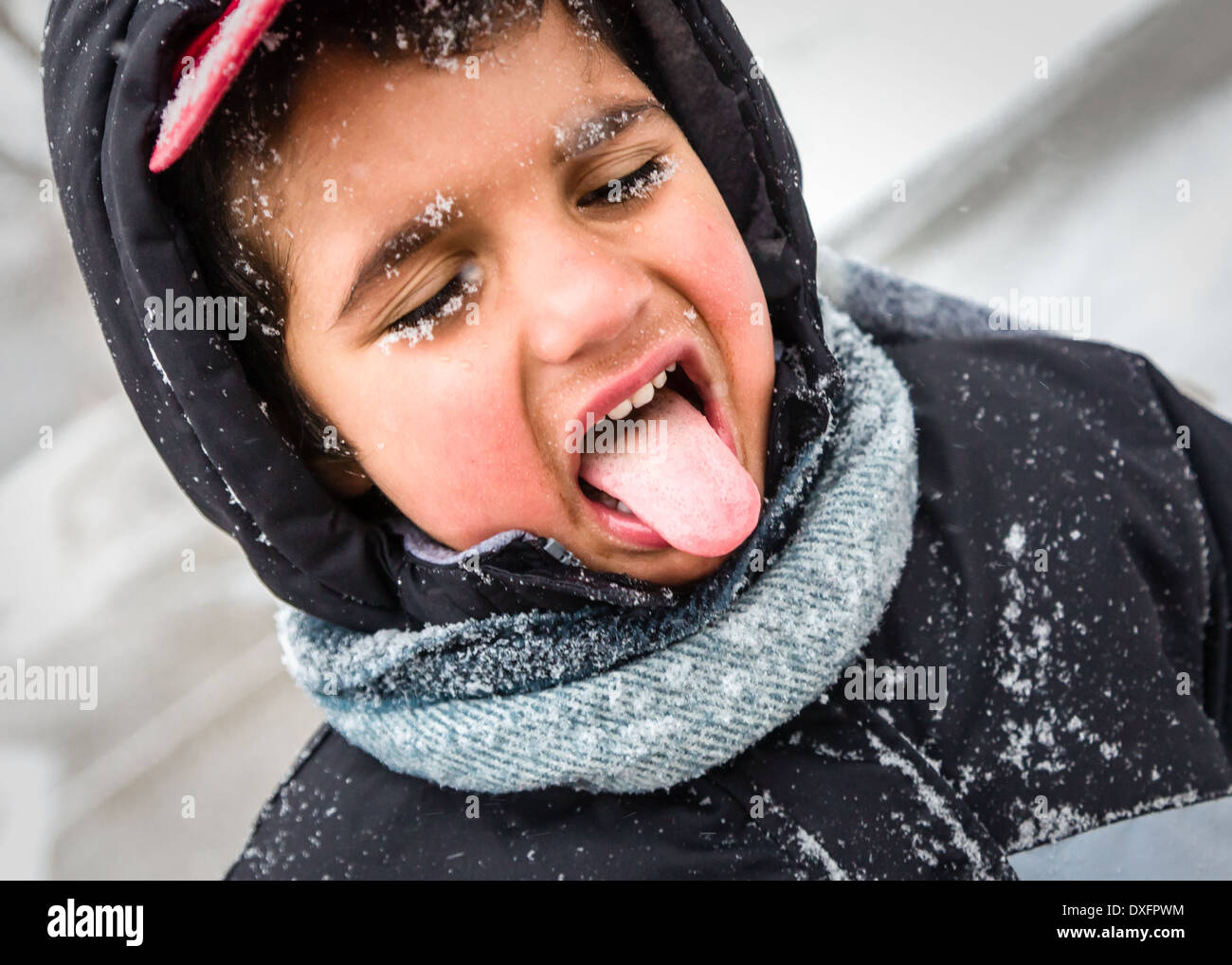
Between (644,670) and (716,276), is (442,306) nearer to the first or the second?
(716,276)

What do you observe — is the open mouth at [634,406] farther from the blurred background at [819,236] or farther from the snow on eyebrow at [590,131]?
the blurred background at [819,236]

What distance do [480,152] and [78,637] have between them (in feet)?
5.27

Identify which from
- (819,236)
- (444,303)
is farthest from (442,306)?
(819,236)

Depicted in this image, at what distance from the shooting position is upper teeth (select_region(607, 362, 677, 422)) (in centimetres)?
81

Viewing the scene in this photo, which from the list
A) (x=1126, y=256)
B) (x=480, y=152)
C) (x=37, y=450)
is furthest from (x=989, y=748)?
(x=37, y=450)

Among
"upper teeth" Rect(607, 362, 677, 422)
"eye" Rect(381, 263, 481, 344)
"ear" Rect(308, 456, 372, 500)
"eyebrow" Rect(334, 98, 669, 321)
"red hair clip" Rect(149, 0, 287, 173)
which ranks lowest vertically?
"ear" Rect(308, 456, 372, 500)

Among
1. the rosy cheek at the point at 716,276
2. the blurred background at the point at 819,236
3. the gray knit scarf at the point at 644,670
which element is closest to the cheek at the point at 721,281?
the rosy cheek at the point at 716,276

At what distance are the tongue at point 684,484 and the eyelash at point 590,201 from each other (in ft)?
0.53

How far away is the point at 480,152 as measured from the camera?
74 cm

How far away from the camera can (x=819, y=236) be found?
77.8 inches

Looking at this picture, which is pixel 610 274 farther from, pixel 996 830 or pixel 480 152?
pixel 996 830

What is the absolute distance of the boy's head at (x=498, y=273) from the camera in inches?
29.3

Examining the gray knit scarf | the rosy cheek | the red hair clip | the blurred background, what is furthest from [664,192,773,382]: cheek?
the blurred background

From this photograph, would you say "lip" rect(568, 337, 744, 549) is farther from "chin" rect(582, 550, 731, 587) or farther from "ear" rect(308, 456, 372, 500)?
"ear" rect(308, 456, 372, 500)
